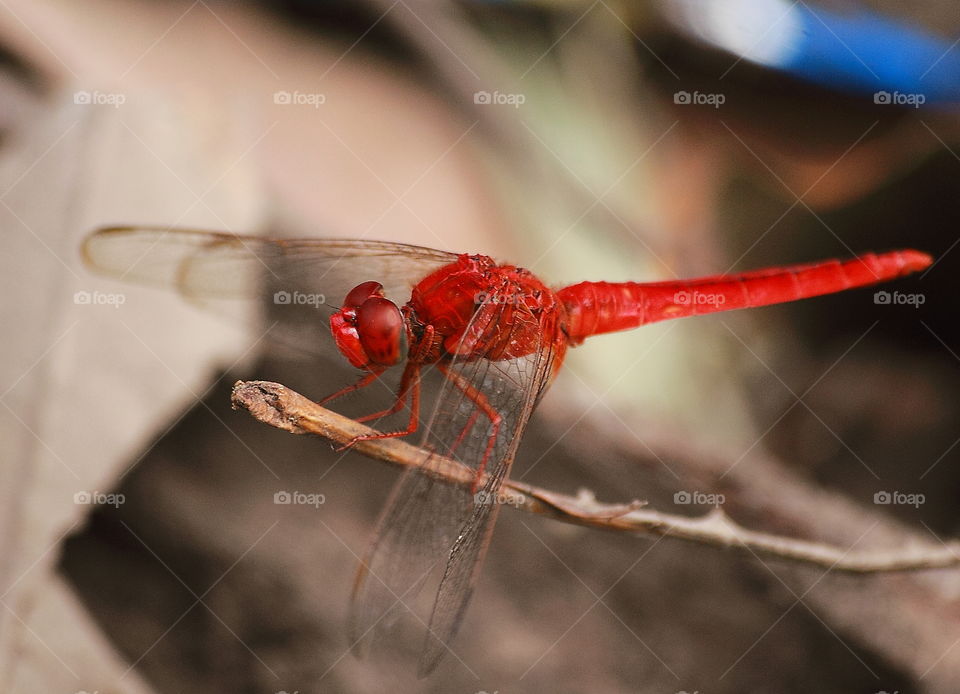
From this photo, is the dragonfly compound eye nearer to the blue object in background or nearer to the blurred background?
the blurred background

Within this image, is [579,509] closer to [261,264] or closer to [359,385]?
[359,385]

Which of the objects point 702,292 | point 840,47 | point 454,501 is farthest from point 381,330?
point 840,47

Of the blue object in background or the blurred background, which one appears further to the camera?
the blue object in background

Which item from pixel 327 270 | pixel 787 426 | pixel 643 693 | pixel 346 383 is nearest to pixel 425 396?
pixel 346 383

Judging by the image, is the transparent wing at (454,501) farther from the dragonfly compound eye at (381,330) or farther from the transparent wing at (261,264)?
the transparent wing at (261,264)

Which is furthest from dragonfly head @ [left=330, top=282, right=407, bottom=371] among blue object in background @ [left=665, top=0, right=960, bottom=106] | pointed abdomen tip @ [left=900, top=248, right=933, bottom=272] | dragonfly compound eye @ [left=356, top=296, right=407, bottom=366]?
blue object in background @ [left=665, top=0, right=960, bottom=106]

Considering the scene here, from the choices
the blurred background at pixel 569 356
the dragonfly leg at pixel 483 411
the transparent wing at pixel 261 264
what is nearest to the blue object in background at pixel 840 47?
the blurred background at pixel 569 356

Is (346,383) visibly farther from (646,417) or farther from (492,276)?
(646,417)
